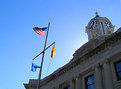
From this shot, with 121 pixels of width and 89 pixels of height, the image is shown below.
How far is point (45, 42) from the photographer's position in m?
20.5

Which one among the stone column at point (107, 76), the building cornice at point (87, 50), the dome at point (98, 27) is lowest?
the stone column at point (107, 76)

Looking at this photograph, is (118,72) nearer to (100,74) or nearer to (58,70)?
(100,74)

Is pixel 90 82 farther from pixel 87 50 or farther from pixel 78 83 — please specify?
pixel 87 50

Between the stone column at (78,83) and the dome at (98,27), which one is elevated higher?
the dome at (98,27)

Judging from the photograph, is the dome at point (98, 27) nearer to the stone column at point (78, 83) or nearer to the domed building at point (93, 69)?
the domed building at point (93, 69)

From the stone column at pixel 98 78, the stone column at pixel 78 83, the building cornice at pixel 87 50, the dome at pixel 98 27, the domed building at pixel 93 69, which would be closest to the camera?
the domed building at pixel 93 69

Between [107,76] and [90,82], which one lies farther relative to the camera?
[90,82]

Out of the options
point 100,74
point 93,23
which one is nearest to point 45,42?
point 100,74

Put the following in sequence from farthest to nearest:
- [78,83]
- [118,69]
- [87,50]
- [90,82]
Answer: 1. [87,50]
2. [78,83]
3. [90,82]
4. [118,69]

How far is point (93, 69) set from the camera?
819 inches

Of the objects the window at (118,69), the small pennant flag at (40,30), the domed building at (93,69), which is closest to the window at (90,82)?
the domed building at (93,69)

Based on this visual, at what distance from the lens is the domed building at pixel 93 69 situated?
18531 mm

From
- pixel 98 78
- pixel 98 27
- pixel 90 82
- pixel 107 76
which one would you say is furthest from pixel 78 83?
pixel 98 27

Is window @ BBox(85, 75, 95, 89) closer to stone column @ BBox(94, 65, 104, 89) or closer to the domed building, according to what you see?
the domed building
